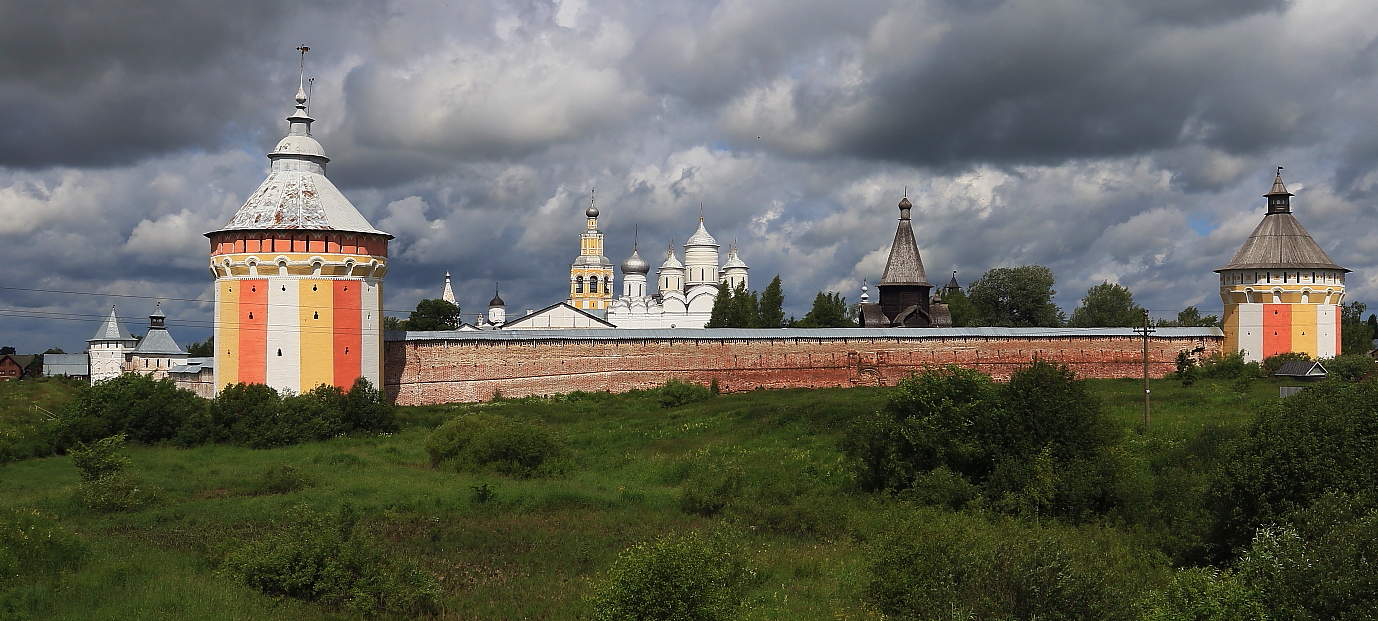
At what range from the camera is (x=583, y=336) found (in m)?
32.8

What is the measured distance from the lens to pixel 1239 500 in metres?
11.7

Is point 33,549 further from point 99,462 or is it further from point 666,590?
point 666,590

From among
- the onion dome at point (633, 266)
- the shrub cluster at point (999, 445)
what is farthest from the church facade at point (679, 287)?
the shrub cluster at point (999, 445)

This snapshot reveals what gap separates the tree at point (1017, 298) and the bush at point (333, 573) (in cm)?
4814

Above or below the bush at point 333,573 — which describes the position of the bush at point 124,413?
above

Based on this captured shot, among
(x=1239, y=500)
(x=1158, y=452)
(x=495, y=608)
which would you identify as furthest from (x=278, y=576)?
(x=1158, y=452)

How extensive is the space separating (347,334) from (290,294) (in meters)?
1.71

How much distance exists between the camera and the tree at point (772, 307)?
48500 mm

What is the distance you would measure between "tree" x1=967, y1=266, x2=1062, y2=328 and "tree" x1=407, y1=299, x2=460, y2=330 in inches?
1194

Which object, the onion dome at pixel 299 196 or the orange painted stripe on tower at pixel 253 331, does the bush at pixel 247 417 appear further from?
the onion dome at pixel 299 196

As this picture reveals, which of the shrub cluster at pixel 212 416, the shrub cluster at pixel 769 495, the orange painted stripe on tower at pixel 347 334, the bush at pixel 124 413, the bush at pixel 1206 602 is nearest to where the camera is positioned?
the bush at pixel 1206 602

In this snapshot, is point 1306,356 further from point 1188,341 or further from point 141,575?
point 141,575

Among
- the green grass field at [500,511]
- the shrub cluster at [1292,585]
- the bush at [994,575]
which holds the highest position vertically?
the shrub cluster at [1292,585]

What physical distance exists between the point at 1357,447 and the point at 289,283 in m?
23.3
